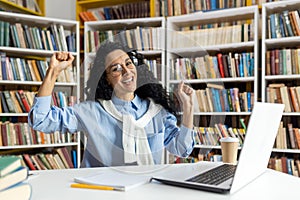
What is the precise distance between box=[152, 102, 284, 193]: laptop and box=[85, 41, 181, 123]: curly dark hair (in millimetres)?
185

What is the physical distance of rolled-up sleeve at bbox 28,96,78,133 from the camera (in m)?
1.14

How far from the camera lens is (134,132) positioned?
1045 millimetres

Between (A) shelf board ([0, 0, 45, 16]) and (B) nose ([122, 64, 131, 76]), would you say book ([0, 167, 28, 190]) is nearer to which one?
(B) nose ([122, 64, 131, 76])

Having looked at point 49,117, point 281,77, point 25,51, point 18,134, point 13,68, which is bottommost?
point 18,134

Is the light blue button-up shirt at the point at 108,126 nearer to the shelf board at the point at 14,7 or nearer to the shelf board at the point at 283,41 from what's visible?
the shelf board at the point at 283,41

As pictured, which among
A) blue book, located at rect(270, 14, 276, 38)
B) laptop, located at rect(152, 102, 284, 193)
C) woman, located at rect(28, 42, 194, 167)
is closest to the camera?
laptop, located at rect(152, 102, 284, 193)

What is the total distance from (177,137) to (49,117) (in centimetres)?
45

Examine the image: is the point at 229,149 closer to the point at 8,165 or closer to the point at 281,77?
the point at 8,165

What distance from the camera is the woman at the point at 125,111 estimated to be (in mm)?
1031

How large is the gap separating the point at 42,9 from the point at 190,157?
305 cm

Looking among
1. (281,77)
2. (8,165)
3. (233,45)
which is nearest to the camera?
(8,165)

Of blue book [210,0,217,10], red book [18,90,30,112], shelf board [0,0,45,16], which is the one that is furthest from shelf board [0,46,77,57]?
blue book [210,0,217,10]

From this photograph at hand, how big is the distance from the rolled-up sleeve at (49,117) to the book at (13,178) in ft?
1.54

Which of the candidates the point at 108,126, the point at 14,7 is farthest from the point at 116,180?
the point at 14,7
